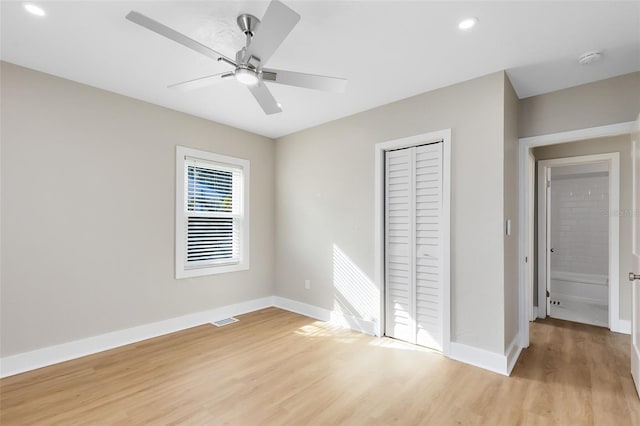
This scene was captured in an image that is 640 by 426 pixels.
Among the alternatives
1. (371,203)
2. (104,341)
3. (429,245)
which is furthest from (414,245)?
(104,341)

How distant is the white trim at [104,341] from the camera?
101 inches

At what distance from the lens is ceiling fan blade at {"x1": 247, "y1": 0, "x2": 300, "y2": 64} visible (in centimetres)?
145

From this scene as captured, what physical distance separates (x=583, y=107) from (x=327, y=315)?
350 centimetres

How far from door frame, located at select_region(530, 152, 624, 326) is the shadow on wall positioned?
96.3 inches

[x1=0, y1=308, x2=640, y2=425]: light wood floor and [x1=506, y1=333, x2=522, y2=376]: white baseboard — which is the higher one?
[x1=506, y1=333, x2=522, y2=376]: white baseboard

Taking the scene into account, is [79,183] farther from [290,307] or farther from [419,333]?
[419,333]

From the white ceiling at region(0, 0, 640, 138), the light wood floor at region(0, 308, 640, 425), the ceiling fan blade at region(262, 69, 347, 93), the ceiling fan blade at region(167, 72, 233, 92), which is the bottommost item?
the light wood floor at region(0, 308, 640, 425)

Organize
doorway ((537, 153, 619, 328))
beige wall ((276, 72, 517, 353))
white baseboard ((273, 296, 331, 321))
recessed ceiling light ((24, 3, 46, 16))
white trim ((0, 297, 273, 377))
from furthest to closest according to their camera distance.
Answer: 1. doorway ((537, 153, 619, 328))
2. white baseboard ((273, 296, 331, 321))
3. beige wall ((276, 72, 517, 353))
4. white trim ((0, 297, 273, 377))
5. recessed ceiling light ((24, 3, 46, 16))

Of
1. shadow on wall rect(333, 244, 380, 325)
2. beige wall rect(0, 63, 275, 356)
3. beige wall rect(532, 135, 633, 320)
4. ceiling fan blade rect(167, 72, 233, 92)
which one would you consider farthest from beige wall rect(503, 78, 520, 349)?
beige wall rect(0, 63, 275, 356)

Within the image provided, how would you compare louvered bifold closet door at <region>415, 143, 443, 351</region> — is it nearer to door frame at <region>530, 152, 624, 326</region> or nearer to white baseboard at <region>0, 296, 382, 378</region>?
white baseboard at <region>0, 296, 382, 378</region>

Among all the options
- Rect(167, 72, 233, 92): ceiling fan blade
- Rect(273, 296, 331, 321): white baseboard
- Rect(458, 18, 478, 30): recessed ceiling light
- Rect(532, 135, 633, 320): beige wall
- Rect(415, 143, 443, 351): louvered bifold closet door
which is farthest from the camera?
Rect(273, 296, 331, 321): white baseboard

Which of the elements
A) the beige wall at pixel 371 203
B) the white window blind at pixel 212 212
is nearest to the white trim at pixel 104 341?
the white window blind at pixel 212 212

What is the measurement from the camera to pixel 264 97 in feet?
7.33

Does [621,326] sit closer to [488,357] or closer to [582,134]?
[488,357]
